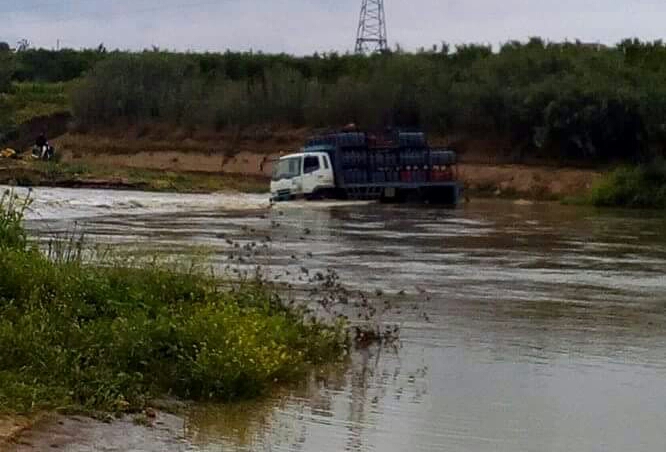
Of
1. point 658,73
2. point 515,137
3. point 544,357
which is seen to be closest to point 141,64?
point 515,137

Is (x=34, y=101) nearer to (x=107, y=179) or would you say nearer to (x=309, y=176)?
(x=107, y=179)

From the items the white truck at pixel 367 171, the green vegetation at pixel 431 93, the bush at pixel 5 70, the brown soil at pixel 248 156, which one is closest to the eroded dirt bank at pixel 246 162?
the brown soil at pixel 248 156

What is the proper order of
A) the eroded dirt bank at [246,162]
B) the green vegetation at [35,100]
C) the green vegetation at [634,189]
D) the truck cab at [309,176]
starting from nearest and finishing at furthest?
the truck cab at [309,176], the green vegetation at [634,189], the eroded dirt bank at [246,162], the green vegetation at [35,100]

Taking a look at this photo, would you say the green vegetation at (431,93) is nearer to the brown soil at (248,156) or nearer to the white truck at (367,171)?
the brown soil at (248,156)

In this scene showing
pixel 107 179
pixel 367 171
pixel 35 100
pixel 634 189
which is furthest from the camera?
pixel 35 100

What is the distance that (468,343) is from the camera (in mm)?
14477

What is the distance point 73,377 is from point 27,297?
1.65m

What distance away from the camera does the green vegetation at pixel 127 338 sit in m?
10.0

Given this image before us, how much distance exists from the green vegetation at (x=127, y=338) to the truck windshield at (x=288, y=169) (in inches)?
1233

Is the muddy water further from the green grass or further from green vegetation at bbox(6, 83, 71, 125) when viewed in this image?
green vegetation at bbox(6, 83, 71, 125)

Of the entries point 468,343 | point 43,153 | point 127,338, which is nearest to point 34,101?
point 43,153

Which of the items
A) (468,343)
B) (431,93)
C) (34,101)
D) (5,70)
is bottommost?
(468,343)

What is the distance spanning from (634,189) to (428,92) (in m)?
15.9

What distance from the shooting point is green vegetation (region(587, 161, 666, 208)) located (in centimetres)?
5050
